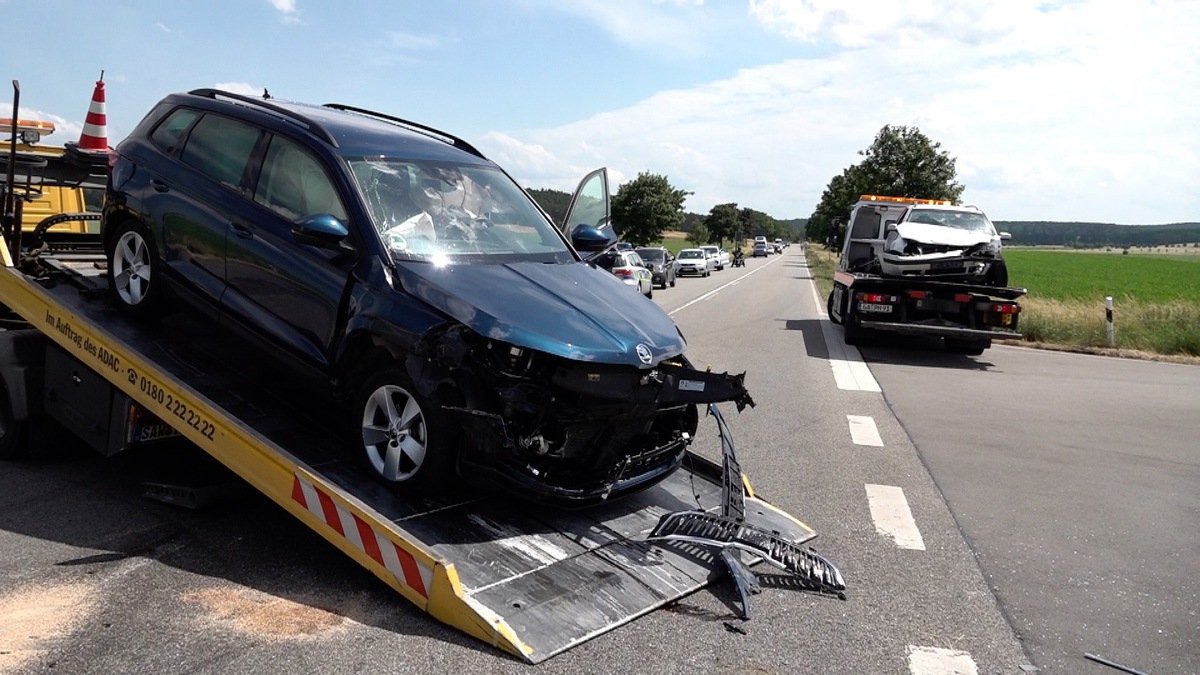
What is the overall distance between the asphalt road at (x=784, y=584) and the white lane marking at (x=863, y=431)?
0.06 metres

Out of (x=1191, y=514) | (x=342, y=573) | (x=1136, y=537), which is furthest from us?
(x=1191, y=514)

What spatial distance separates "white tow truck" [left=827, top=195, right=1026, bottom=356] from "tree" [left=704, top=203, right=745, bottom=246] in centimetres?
11786

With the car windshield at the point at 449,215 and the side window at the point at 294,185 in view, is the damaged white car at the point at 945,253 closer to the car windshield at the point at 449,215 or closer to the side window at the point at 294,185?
the car windshield at the point at 449,215

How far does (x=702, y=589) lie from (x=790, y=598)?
17.1 inches

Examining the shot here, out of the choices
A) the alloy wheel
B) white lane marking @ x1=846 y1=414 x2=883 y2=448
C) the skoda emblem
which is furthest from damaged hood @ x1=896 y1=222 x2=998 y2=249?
the alloy wheel

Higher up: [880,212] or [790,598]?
[880,212]

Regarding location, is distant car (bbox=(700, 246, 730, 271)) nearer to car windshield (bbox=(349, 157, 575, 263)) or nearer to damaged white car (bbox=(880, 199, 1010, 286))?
damaged white car (bbox=(880, 199, 1010, 286))

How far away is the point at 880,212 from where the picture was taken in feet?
59.9

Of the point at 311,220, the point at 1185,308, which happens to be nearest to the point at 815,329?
the point at 1185,308

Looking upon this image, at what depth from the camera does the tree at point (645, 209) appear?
61469mm

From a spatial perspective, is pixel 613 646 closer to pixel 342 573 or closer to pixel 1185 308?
pixel 342 573

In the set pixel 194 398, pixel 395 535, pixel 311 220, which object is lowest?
pixel 395 535

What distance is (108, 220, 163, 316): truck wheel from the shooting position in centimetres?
608

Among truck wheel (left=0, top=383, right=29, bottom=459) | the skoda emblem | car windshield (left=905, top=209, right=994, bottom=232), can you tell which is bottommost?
truck wheel (left=0, top=383, right=29, bottom=459)
